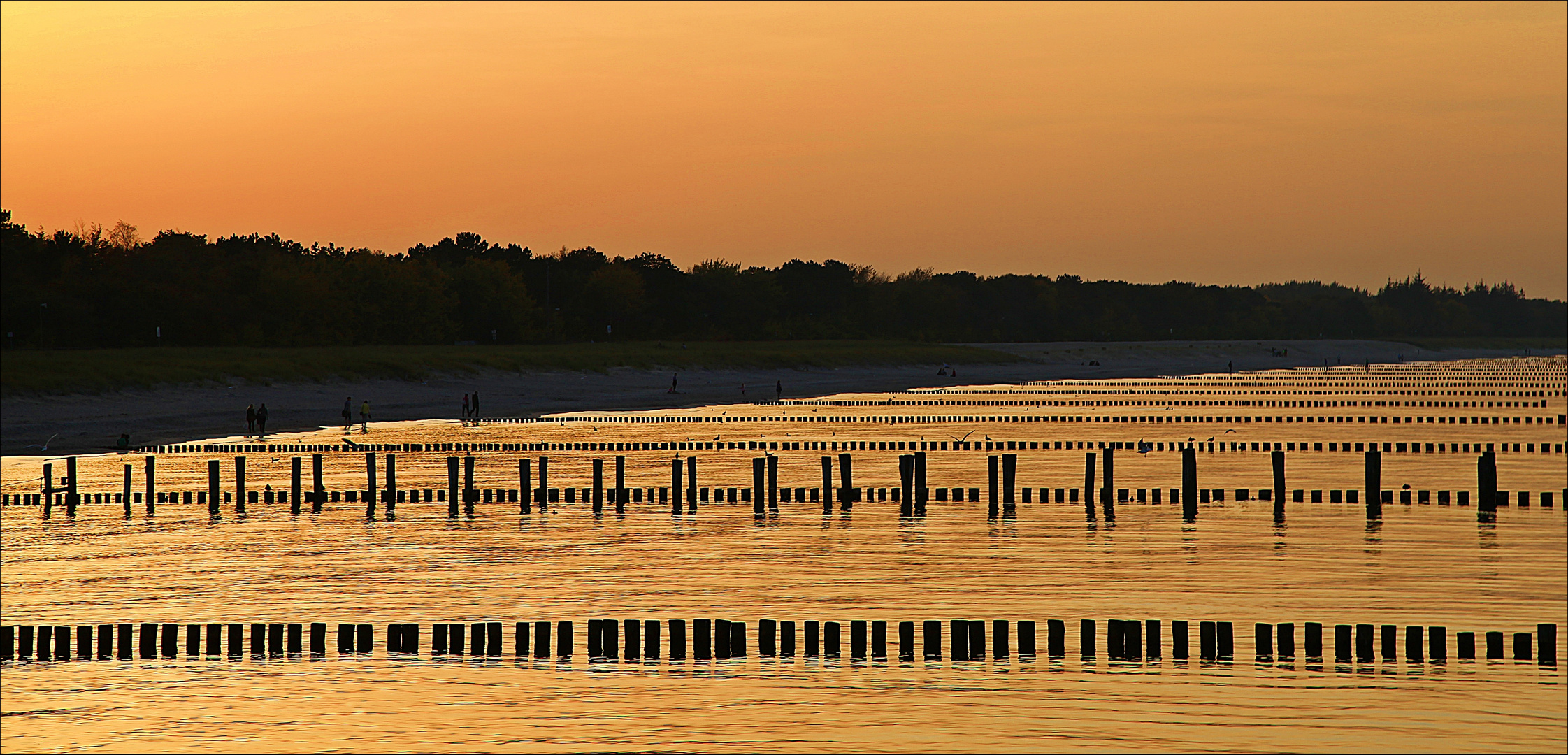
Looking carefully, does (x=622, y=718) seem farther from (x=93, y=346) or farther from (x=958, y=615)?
(x=93, y=346)

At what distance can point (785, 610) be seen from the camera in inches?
883

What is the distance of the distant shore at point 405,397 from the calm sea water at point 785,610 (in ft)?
72.0

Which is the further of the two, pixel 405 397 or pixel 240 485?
pixel 405 397

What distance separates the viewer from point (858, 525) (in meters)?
32.6

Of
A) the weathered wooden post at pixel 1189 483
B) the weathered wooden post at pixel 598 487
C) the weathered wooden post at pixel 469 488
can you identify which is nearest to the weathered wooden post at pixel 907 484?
the weathered wooden post at pixel 1189 483

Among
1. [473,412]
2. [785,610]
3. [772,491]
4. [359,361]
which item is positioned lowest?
[785,610]

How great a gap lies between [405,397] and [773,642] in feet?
232

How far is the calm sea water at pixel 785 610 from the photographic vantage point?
16.1m

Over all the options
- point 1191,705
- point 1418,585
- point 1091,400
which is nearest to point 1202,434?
point 1091,400

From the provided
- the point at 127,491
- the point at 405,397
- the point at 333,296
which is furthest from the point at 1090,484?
the point at 333,296

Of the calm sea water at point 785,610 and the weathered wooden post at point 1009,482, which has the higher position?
the weathered wooden post at point 1009,482

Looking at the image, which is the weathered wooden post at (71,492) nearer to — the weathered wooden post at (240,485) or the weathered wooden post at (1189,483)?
the weathered wooden post at (240,485)

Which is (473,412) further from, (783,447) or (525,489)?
(525,489)

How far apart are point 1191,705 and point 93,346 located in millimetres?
100744
